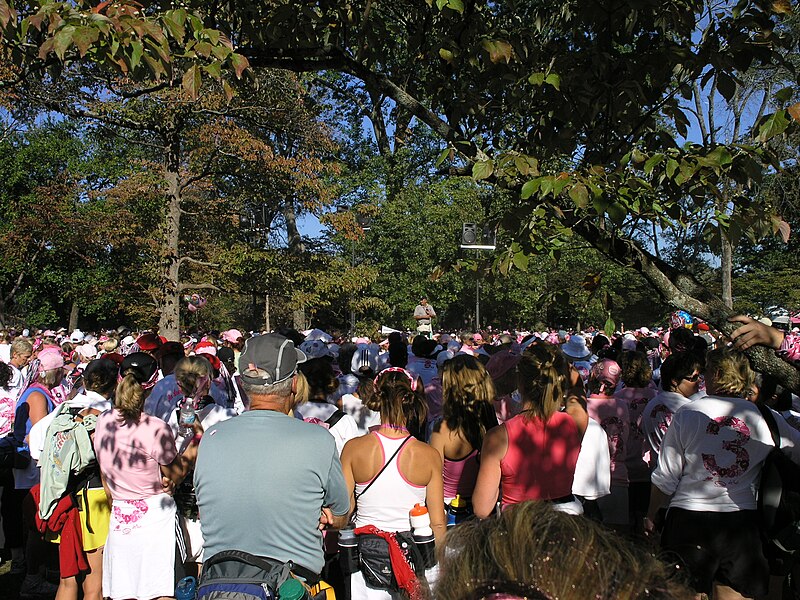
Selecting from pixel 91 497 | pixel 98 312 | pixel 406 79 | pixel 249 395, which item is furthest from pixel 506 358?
pixel 98 312

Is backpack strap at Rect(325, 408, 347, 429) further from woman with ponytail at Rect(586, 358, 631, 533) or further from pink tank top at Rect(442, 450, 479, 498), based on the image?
woman with ponytail at Rect(586, 358, 631, 533)

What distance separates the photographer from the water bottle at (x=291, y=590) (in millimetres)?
2598

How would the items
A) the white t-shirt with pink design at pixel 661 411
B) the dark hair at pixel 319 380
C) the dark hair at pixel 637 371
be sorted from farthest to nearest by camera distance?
the dark hair at pixel 637 371 → the dark hair at pixel 319 380 → the white t-shirt with pink design at pixel 661 411

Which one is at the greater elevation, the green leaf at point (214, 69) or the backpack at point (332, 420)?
the green leaf at point (214, 69)

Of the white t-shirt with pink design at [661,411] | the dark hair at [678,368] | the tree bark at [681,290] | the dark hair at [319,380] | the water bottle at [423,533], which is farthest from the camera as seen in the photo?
the dark hair at [319,380]

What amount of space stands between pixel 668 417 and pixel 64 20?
15.0 feet

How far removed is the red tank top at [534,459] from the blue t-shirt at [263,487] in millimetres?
1393

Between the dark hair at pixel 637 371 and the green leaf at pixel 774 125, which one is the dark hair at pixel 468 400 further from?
the green leaf at pixel 774 125

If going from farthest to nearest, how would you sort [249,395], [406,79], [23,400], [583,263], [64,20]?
[583,263], [23,400], [406,79], [64,20], [249,395]

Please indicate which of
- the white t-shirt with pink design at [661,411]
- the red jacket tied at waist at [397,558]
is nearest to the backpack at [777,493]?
the white t-shirt with pink design at [661,411]

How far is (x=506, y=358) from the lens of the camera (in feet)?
24.0

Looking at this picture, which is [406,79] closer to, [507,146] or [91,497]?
[507,146]

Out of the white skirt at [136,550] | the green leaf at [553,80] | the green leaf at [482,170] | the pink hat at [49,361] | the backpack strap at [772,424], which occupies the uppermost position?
the green leaf at [553,80]

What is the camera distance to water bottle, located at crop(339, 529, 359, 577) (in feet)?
12.9
